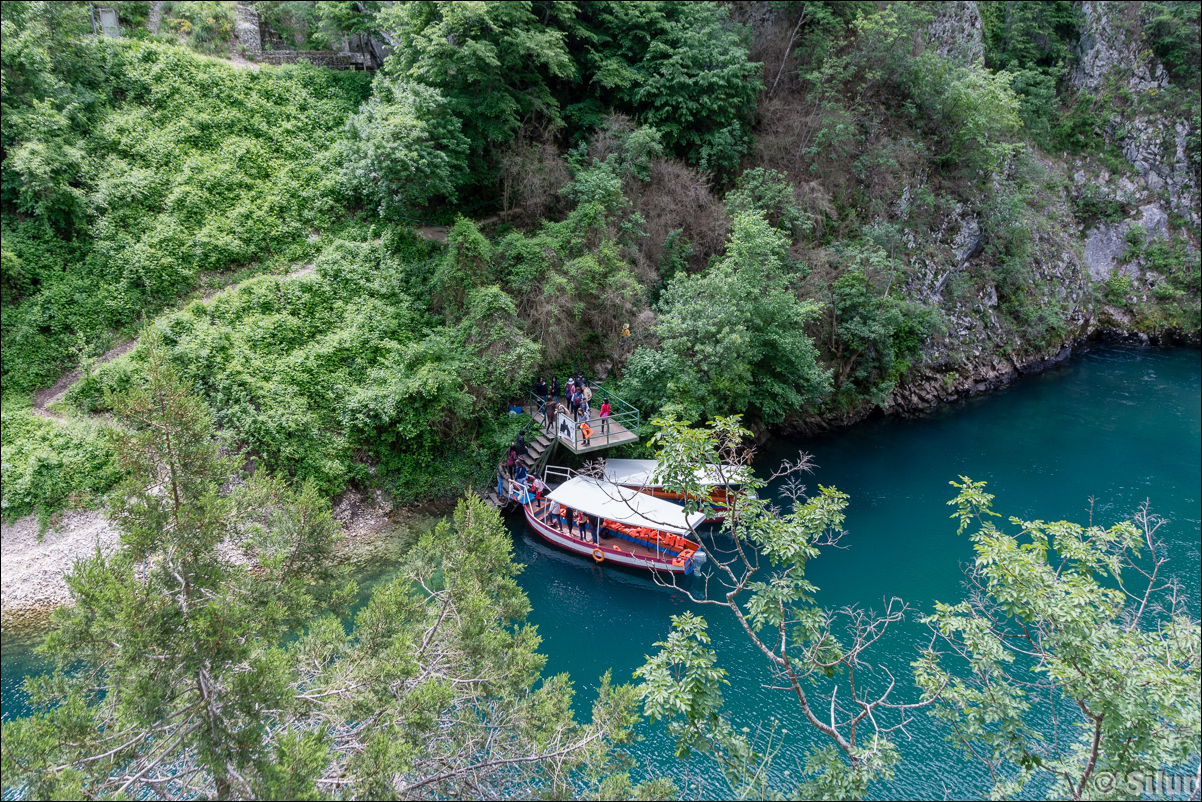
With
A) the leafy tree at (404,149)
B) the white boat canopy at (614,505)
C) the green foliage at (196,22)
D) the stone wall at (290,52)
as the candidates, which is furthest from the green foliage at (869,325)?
the green foliage at (196,22)

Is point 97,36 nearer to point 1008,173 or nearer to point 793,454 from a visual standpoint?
point 793,454

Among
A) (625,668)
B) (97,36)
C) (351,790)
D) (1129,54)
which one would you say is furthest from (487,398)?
(1129,54)

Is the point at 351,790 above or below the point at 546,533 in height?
above

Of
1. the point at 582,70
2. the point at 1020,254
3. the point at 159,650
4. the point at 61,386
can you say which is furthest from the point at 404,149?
the point at 1020,254

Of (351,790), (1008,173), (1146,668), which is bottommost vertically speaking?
(351,790)

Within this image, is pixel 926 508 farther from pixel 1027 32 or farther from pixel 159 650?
pixel 1027 32

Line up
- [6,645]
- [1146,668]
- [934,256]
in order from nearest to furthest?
1. [1146,668]
2. [6,645]
3. [934,256]
